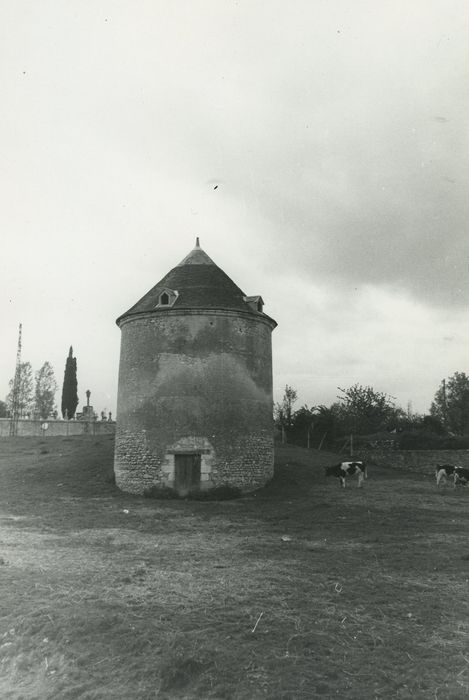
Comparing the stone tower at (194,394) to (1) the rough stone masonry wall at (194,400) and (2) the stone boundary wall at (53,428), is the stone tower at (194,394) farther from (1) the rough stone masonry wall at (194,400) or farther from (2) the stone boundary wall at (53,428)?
(2) the stone boundary wall at (53,428)

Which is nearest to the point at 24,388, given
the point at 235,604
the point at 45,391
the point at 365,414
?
the point at 45,391

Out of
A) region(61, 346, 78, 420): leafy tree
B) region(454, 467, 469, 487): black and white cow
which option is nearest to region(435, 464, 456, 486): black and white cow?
region(454, 467, 469, 487): black and white cow

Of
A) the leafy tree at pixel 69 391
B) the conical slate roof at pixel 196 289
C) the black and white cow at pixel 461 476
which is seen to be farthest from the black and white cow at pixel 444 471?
the leafy tree at pixel 69 391

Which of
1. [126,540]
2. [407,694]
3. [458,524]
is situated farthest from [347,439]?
[407,694]

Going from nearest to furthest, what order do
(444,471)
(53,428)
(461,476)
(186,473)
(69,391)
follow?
(186,473)
(461,476)
(444,471)
(53,428)
(69,391)

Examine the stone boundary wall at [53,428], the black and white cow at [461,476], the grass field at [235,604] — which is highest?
the stone boundary wall at [53,428]

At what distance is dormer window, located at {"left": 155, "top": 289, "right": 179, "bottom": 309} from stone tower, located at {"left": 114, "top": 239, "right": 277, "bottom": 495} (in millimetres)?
45

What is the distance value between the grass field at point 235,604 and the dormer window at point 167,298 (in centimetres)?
863

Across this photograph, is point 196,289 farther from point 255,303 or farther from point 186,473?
point 186,473

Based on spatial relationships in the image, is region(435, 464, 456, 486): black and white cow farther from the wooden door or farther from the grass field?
the wooden door

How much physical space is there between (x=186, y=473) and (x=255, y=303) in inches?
298

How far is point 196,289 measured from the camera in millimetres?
22938

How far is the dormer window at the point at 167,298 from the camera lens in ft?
72.8

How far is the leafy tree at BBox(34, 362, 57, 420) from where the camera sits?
221 ft
